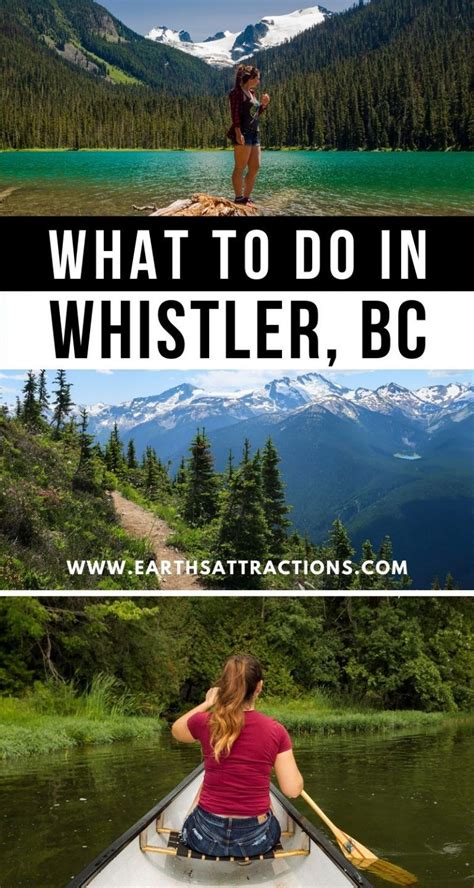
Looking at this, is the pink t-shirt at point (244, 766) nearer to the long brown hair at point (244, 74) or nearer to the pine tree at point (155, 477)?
the pine tree at point (155, 477)

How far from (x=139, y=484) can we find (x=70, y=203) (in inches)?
124

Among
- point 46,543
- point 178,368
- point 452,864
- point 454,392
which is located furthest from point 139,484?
point 452,864

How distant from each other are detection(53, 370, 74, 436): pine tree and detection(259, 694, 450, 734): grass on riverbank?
19.0ft

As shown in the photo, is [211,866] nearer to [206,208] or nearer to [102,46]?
[206,208]

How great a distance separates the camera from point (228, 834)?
4.57 m

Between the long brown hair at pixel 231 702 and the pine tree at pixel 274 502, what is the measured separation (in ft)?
27.7

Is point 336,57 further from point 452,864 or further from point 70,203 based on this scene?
point 452,864

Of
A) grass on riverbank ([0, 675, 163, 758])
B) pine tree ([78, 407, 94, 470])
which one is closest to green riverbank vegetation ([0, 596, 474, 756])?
grass on riverbank ([0, 675, 163, 758])

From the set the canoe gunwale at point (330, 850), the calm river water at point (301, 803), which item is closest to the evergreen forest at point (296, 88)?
the calm river water at point (301, 803)

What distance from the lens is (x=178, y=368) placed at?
36.8 ft

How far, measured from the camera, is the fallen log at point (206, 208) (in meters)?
11.1

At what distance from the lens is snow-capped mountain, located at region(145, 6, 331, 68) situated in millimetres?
13211

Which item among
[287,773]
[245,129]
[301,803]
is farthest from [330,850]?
[245,129]

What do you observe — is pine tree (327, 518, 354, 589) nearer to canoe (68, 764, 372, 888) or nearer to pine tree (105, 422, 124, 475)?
pine tree (105, 422, 124, 475)
